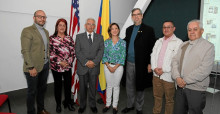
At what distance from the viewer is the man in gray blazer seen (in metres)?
1.65

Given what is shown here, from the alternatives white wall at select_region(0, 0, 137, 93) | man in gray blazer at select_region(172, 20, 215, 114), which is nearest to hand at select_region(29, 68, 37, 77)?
white wall at select_region(0, 0, 137, 93)

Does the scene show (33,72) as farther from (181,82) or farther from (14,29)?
(181,82)

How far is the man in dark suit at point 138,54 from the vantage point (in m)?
2.37

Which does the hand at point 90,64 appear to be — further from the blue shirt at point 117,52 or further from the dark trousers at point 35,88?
the dark trousers at point 35,88

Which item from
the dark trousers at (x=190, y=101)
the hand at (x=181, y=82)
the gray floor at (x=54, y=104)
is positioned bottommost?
the gray floor at (x=54, y=104)

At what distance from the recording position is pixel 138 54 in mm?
2369

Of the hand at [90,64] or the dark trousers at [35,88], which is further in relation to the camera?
the hand at [90,64]

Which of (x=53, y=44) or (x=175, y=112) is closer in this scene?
(x=175, y=112)

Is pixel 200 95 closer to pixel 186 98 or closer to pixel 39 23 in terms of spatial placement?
pixel 186 98

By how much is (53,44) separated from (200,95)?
220cm

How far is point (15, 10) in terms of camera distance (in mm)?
3053

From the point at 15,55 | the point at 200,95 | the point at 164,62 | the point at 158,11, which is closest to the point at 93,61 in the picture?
the point at 164,62

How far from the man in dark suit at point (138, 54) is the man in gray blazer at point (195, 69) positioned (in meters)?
0.63

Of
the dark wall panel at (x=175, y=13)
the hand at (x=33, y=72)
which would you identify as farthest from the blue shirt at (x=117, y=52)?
the dark wall panel at (x=175, y=13)
